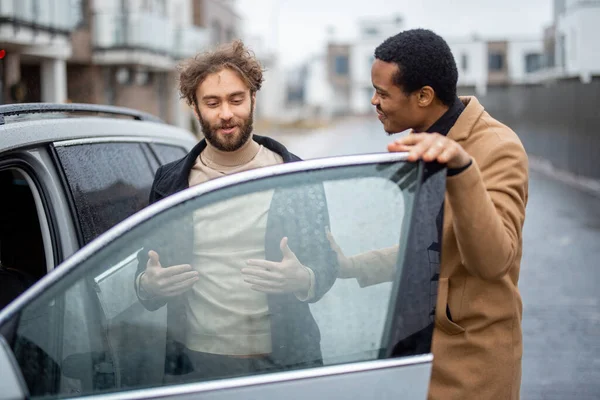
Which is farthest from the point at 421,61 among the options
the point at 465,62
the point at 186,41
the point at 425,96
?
the point at 465,62

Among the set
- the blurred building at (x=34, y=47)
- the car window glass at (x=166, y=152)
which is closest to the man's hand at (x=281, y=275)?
the car window glass at (x=166, y=152)

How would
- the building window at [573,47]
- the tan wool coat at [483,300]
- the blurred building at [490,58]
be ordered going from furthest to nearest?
the blurred building at [490,58] < the building window at [573,47] < the tan wool coat at [483,300]

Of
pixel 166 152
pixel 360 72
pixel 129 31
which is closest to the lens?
pixel 166 152

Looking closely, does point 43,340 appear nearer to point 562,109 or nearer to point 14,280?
point 14,280

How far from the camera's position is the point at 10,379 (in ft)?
5.74

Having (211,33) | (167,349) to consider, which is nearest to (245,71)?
(167,349)

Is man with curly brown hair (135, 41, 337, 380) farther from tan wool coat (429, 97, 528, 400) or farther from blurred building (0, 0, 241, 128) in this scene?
blurred building (0, 0, 241, 128)

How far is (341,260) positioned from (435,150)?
0.37 meters

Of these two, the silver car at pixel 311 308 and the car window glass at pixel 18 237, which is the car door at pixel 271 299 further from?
the car window glass at pixel 18 237

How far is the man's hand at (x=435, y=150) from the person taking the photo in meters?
1.85

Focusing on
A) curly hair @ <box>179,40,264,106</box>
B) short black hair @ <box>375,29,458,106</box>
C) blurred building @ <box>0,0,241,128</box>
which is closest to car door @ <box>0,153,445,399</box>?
short black hair @ <box>375,29,458,106</box>

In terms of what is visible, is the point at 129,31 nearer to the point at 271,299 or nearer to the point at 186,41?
the point at 186,41

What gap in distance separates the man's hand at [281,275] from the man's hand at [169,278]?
15 centimetres

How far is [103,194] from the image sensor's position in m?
3.26
